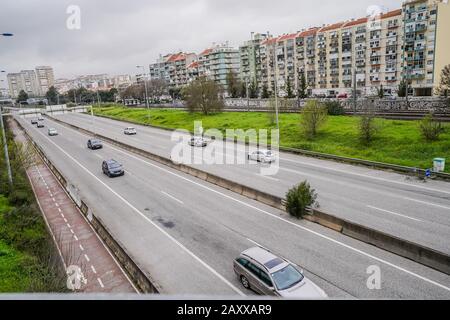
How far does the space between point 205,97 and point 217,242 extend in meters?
48.3

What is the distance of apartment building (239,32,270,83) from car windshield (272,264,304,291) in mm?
103585

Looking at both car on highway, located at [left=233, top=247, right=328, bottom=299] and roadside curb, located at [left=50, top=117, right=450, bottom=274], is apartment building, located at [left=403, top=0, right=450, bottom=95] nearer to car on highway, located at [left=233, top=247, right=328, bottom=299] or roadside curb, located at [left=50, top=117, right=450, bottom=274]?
roadside curb, located at [left=50, top=117, right=450, bottom=274]

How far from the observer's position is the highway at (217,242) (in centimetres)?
1204

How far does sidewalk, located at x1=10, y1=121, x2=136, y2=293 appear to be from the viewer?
42.5 ft

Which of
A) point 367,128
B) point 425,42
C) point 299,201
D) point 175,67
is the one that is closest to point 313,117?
point 367,128

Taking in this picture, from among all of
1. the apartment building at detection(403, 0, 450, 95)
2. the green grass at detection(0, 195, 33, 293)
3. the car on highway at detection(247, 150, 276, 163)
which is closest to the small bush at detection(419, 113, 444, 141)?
the car on highway at detection(247, 150, 276, 163)

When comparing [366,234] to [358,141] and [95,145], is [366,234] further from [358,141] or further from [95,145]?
[95,145]

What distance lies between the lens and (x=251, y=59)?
117500 mm

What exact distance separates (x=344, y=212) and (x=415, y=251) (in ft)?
16.5

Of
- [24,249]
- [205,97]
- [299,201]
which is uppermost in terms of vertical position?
[205,97]

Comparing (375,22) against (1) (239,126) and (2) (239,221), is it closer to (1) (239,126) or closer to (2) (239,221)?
(1) (239,126)

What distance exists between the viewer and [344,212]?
58.4ft

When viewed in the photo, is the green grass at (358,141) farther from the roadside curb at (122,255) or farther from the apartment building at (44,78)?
the apartment building at (44,78)

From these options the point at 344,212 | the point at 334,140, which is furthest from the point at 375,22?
the point at 344,212
